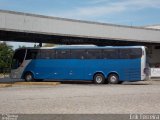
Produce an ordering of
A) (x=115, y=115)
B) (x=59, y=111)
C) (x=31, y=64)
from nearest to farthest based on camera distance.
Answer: (x=115, y=115) < (x=59, y=111) < (x=31, y=64)

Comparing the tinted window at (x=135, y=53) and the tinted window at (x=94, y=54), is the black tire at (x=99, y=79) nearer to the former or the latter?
the tinted window at (x=94, y=54)

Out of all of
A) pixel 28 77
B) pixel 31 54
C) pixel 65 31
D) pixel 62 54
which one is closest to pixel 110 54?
pixel 62 54

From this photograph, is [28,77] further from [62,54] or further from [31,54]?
[62,54]

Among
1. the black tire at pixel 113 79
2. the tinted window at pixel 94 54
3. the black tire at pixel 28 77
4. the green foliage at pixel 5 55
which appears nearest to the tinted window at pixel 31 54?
the black tire at pixel 28 77

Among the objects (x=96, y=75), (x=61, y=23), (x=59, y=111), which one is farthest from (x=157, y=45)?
(x=59, y=111)

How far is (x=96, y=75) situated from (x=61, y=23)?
868 centimetres

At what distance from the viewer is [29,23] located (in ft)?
116

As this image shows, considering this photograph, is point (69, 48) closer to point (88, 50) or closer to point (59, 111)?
point (88, 50)

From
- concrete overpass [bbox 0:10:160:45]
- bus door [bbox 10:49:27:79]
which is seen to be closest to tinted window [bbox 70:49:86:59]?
bus door [bbox 10:49:27:79]

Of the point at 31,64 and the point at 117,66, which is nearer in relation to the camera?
the point at 117,66

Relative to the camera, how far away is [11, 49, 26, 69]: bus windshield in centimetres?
3456

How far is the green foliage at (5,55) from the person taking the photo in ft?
266

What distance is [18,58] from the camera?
34.9 metres

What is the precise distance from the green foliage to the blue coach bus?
46.0m
